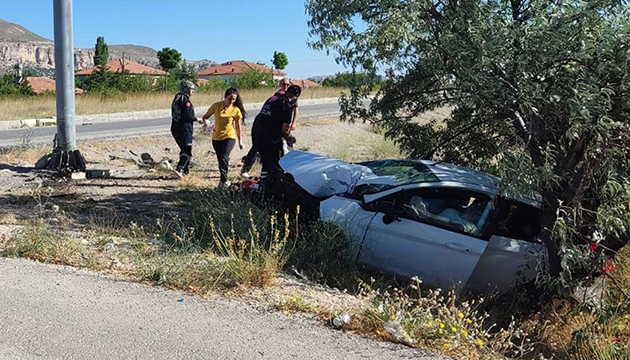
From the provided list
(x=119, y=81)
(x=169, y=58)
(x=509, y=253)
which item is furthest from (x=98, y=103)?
(x=169, y=58)

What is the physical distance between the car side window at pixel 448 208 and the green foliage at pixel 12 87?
1315 inches

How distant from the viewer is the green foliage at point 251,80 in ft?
129

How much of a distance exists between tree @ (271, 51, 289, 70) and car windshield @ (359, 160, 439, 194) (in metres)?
52.6

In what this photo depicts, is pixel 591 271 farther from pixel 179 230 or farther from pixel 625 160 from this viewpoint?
pixel 179 230

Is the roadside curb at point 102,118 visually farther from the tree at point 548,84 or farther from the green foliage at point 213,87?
the tree at point 548,84

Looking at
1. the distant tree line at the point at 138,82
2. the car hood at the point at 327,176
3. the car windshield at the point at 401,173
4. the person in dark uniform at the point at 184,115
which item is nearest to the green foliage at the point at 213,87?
the distant tree line at the point at 138,82

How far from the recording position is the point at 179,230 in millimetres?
7043

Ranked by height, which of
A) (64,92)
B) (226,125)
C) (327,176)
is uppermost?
(64,92)

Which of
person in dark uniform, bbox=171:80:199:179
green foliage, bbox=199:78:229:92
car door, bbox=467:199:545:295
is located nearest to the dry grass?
green foliage, bbox=199:78:229:92

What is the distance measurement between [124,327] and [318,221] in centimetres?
281

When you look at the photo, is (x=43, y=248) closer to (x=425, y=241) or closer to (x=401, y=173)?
(x=425, y=241)

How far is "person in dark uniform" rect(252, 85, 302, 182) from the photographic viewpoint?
933 centimetres

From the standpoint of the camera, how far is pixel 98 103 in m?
27.8

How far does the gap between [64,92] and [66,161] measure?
3.72 feet
